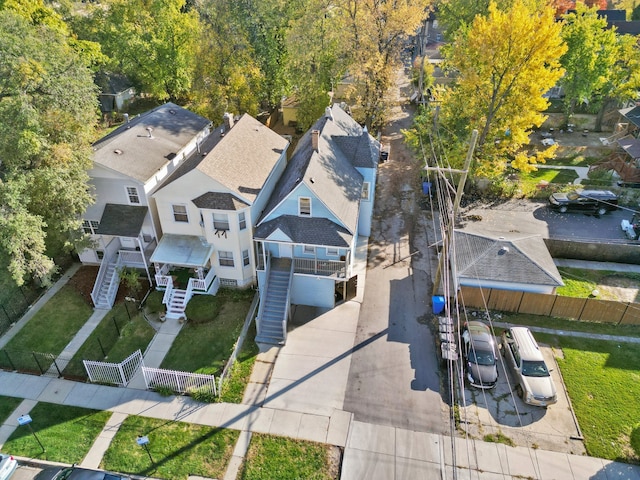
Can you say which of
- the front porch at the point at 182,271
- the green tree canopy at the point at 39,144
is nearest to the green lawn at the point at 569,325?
the front porch at the point at 182,271

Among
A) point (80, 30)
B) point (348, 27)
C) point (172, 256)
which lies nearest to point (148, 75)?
point (80, 30)

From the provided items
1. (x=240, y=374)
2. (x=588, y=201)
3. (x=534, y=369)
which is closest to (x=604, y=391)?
(x=534, y=369)

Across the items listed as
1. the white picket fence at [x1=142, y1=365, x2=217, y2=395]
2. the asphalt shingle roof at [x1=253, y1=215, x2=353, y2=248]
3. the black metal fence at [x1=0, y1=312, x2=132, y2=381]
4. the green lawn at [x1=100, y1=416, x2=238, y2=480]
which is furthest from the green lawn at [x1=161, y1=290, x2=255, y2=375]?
the asphalt shingle roof at [x1=253, y1=215, x2=353, y2=248]

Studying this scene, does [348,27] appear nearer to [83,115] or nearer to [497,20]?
[497,20]

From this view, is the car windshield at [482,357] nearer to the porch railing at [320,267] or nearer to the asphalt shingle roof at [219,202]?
the porch railing at [320,267]

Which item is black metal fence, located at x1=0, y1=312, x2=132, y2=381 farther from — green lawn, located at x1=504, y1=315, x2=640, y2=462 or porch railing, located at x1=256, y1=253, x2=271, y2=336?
green lawn, located at x1=504, y1=315, x2=640, y2=462
